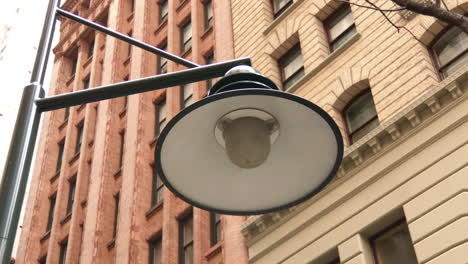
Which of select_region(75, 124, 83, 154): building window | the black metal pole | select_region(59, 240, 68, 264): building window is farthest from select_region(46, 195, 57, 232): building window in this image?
the black metal pole

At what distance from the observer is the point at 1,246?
456 centimetres

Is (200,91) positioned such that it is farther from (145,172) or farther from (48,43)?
(48,43)

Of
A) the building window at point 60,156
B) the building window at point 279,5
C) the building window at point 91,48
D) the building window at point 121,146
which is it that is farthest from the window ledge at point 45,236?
the building window at point 279,5

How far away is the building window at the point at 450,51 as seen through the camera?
1603 cm

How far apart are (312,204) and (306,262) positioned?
153 centimetres

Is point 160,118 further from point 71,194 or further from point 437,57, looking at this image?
point 437,57

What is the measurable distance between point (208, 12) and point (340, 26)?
10.6m

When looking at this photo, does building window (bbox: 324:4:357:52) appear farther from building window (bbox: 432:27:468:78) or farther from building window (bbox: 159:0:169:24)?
building window (bbox: 159:0:169:24)

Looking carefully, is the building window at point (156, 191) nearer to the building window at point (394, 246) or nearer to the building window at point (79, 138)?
the building window at point (79, 138)

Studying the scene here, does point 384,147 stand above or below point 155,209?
below

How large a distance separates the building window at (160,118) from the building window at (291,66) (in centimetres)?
739

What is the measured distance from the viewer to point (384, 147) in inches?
632

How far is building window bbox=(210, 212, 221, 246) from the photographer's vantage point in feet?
70.1

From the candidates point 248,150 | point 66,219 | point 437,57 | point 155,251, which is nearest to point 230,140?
point 248,150
